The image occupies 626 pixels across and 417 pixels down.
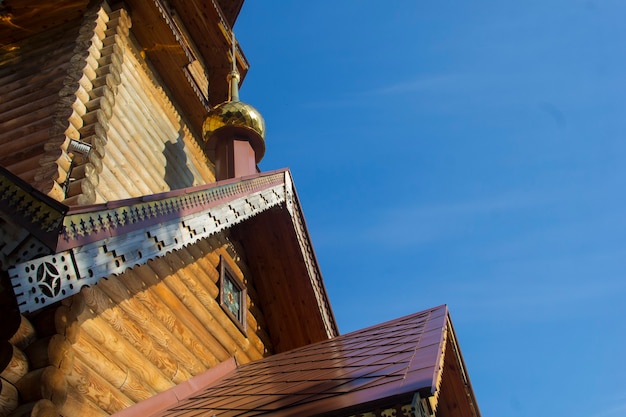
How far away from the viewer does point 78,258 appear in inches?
129

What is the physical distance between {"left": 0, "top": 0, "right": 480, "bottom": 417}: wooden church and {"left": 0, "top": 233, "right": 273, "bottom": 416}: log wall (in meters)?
0.01

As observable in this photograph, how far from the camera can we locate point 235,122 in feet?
29.0

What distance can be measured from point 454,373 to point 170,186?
3.75 meters

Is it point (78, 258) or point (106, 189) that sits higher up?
point (106, 189)

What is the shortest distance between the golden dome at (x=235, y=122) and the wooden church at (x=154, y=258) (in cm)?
2

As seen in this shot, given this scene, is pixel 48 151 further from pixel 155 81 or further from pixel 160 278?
pixel 155 81

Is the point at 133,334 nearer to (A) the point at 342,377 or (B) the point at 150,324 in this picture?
(B) the point at 150,324

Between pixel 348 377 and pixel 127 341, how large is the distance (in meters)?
1.85

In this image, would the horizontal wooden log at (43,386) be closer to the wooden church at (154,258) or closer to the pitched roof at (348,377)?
the wooden church at (154,258)

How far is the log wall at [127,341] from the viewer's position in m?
3.82

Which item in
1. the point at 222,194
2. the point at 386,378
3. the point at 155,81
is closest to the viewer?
the point at 386,378

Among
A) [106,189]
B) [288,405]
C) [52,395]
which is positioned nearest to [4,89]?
[106,189]

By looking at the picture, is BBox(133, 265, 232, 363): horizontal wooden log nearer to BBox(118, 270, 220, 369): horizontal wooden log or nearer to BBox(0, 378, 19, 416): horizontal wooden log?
BBox(118, 270, 220, 369): horizontal wooden log

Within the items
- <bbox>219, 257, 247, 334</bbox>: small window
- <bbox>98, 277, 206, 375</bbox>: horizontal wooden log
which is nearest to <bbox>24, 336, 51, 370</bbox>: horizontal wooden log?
<bbox>98, 277, 206, 375</bbox>: horizontal wooden log
